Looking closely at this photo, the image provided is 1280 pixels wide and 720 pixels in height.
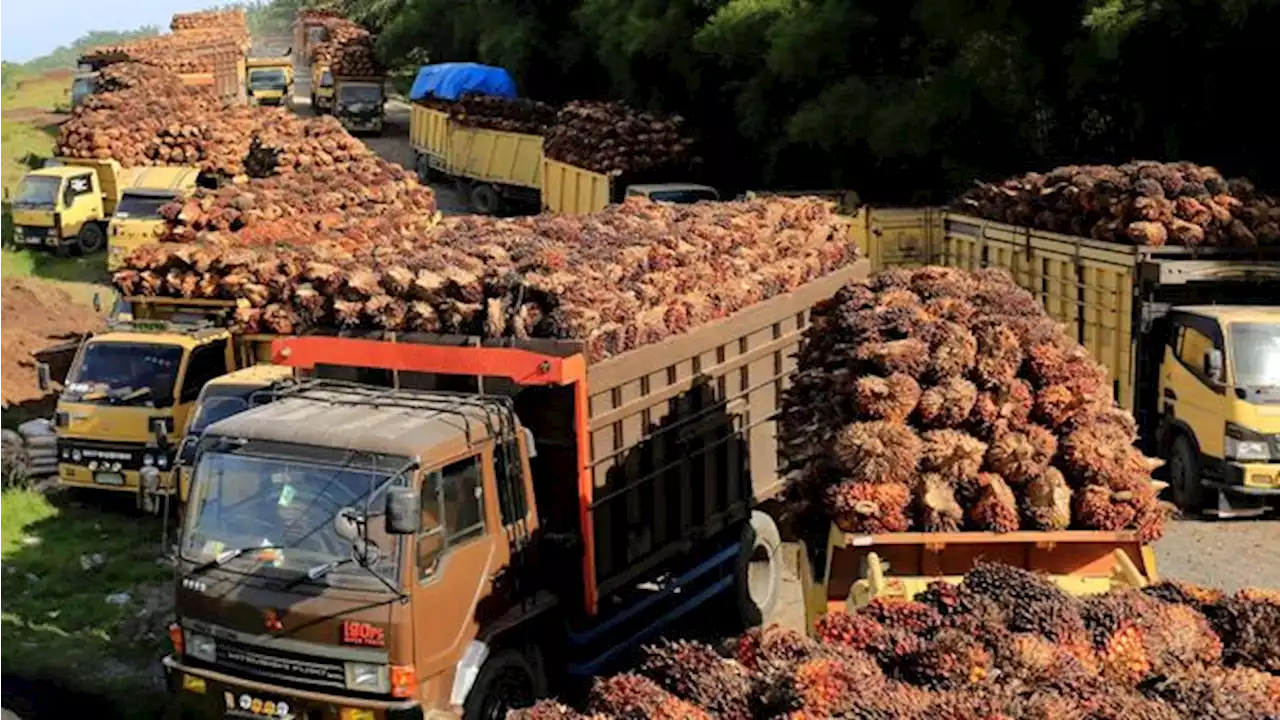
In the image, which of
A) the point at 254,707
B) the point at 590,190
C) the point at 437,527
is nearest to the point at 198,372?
the point at 254,707

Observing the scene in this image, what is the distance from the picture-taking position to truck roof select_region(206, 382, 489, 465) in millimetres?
8039

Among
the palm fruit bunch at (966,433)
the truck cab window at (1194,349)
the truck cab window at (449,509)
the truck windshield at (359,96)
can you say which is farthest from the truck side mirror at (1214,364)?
the truck windshield at (359,96)

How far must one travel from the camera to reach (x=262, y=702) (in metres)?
8.02

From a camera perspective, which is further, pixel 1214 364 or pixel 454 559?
pixel 1214 364

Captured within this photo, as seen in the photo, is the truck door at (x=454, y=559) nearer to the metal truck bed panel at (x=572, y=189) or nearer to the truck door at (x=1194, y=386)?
the truck door at (x=1194, y=386)

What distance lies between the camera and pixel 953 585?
7141 mm

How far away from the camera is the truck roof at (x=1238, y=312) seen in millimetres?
14258

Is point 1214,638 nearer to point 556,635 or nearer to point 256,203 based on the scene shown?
point 556,635

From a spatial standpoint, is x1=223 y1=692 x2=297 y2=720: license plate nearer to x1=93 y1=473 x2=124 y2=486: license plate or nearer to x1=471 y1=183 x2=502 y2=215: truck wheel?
x1=93 y1=473 x2=124 y2=486: license plate

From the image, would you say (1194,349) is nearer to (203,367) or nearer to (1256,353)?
(1256,353)

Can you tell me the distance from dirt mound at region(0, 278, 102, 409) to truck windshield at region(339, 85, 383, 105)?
25542 millimetres

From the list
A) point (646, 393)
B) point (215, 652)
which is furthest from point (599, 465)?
point (215, 652)

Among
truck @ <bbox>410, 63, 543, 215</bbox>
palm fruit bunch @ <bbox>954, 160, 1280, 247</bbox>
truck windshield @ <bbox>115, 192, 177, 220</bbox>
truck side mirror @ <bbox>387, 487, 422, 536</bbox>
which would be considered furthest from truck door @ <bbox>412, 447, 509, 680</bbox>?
truck @ <bbox>410, 63, 543, 215</bbox>

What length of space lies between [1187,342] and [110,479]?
426 inches
